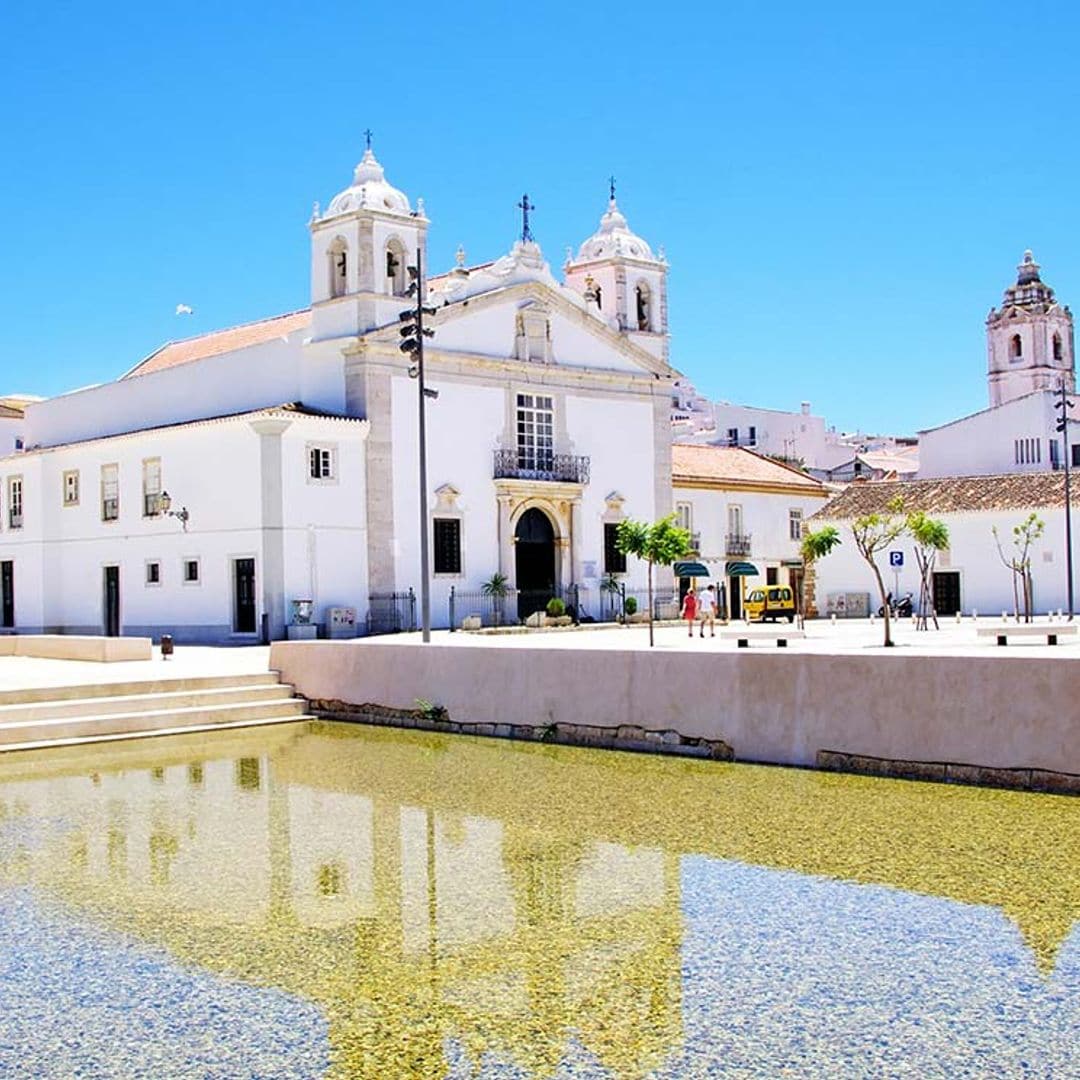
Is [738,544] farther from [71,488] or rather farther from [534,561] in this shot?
[71,488]

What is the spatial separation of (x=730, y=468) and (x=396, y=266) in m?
16.2

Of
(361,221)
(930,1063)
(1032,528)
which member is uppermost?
(361,221)

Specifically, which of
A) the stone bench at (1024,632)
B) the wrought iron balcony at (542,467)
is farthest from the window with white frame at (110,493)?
the stone bench at (1024,632)

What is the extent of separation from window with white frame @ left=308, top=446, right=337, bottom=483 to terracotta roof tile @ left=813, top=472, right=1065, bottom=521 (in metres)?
18.6

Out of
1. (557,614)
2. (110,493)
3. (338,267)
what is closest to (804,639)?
(557,614)

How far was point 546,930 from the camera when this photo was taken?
279 inches

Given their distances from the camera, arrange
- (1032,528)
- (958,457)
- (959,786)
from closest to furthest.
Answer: (959,786), (1032,528), (958,457)

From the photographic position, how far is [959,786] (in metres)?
10.8

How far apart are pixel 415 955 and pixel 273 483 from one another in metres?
23.4

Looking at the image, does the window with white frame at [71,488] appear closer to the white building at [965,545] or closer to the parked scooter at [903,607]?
the white building at [965,545]

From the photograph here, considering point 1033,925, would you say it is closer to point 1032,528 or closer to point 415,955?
point 415,955

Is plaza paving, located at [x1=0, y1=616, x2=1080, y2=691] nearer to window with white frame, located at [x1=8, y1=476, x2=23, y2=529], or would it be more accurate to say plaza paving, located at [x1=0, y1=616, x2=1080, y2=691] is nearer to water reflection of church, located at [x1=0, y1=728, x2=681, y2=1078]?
water reflection of church, located at [x1=0, y1=728, x2=681, y2=1078]

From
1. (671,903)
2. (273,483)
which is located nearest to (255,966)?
(671,903)

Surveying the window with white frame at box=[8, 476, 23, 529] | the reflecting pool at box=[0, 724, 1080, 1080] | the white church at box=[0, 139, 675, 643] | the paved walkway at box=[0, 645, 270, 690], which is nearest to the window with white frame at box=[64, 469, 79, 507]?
the white church at box=[0, 139, 675, 643]
